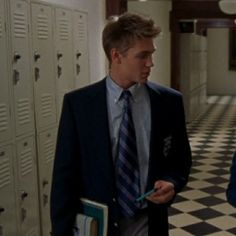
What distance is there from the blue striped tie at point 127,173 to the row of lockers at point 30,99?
45.8 inches

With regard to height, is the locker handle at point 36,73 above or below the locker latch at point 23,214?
above

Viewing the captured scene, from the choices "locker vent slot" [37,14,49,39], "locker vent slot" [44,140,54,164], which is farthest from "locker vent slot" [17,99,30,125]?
"locker vent slot" [37,14,49,39]

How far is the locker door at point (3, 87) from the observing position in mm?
2648

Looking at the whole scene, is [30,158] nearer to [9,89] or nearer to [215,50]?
[9,89]

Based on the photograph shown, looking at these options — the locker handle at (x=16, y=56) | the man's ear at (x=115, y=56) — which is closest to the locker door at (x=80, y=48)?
the locker handle at (x=16, y=56)

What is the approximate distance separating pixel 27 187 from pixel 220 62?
1386 cm

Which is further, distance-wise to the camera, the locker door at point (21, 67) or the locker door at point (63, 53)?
the locker door at point (63, 53)

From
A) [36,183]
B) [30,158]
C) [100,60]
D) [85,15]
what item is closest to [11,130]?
[30,158]

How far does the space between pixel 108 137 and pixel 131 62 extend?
0.27 meters

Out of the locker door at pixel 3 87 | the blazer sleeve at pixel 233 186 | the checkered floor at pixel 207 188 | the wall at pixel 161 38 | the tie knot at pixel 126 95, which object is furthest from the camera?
the wall at pixel 161 38

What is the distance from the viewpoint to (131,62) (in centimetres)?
165

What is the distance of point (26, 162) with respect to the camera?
117 inches

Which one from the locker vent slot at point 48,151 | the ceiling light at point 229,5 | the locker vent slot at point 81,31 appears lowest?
the locker vent slot at point 48,151

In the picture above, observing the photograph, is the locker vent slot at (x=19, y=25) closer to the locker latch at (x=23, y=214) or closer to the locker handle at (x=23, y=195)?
the locker handle at (x=23, y=195)
